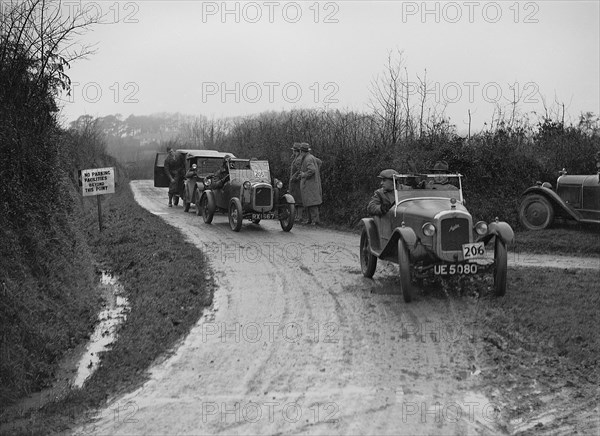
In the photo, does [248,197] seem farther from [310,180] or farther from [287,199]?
[310,180]

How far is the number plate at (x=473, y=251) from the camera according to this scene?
7629mm

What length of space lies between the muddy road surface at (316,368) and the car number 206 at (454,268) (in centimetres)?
38

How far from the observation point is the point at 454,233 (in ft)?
25.7

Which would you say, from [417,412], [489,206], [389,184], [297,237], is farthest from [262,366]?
[489,206]

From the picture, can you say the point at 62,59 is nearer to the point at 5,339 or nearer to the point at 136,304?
the point at 136,304

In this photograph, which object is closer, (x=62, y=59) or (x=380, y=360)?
(x=380, y=360)

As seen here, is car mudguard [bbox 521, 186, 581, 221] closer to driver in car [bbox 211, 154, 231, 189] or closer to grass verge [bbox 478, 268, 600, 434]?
grass verge [bbox 478, 268, 600, 434]

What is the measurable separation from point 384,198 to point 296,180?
703cm

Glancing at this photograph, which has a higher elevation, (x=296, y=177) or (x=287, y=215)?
(x=296, y=177)

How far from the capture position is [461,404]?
16.4 feet

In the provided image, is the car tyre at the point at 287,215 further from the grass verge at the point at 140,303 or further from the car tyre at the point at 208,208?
the grass verge at the point at 140,303

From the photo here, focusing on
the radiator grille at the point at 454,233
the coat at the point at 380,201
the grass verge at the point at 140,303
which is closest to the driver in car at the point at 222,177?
the grass verge at the point at 140,303

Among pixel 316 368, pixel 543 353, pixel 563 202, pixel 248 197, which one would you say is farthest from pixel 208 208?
pixel 543 353

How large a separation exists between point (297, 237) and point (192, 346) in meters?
7.08
